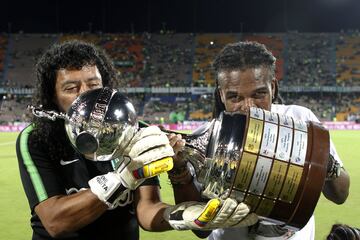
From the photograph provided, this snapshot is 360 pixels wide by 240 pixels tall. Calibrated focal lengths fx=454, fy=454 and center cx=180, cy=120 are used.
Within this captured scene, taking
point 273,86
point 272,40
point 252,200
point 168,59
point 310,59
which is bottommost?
point 252,200

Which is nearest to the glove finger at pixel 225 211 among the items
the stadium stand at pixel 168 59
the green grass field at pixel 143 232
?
the green grass field at pixel 143 232

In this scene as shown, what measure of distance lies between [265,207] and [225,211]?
0.45 feet

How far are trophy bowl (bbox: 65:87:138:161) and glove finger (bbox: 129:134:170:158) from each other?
0.19 feet

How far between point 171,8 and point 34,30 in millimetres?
17358

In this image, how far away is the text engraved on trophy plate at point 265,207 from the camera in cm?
152

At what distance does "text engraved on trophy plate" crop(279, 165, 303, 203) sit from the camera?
1.49 meters

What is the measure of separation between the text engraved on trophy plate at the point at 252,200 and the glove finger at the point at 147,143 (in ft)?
1.28

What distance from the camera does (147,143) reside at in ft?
5.62

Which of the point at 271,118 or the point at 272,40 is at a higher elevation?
the point at 272,40

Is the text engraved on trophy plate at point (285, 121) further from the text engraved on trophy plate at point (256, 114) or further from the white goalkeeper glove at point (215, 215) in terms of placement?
the white goalkeeper glove at point (215, 215)

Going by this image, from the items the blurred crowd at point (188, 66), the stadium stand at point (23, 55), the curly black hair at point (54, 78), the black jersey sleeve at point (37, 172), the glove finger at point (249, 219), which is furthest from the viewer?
the stadium stand at point (23, 55)

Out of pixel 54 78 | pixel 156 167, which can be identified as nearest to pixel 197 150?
pixel 156 167

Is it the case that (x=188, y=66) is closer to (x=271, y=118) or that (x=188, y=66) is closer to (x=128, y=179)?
(x=128, y=179)

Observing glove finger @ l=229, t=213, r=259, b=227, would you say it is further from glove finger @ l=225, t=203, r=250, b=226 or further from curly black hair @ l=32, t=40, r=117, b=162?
curly black hair @ l=32, t=40, r=117, b=162
